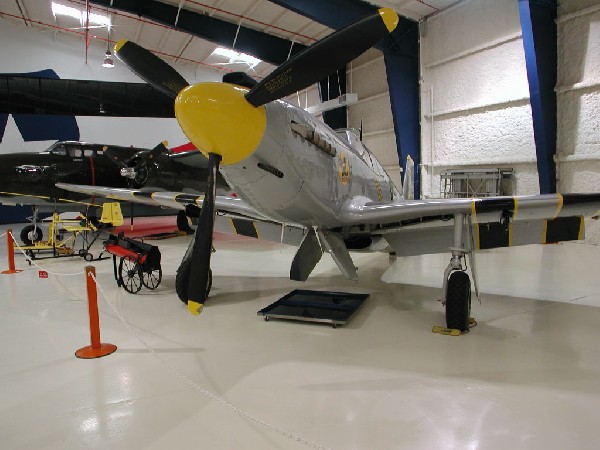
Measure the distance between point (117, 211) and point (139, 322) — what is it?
307 centimetres

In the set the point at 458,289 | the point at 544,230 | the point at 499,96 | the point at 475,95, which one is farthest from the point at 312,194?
the point at 475,95

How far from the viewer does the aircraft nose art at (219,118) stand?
2.80 m

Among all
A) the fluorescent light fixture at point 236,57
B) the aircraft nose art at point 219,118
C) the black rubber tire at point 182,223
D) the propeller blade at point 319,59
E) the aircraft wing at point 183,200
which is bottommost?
the black rubber tire at point 182,223

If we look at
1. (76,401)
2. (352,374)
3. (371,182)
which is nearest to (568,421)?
(352,374)

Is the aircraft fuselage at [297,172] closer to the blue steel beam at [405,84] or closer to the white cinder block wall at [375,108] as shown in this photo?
the blue steel beam at [405,84]

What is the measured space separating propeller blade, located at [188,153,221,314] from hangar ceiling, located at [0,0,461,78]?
1047 centimetres

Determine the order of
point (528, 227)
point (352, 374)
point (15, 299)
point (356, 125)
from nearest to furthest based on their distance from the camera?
1. point (352, 374)
2. point (528, 227)
3. point (15, 299)
4. point (356, 125)

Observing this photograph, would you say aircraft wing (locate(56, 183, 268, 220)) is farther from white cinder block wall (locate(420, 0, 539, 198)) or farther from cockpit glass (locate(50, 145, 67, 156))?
white cinder block wall (locate(420, 0, 539, 198))

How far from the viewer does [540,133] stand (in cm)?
923

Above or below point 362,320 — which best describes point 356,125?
above

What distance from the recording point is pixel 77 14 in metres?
13.6

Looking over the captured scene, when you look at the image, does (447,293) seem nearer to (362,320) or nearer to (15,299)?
(362,320)

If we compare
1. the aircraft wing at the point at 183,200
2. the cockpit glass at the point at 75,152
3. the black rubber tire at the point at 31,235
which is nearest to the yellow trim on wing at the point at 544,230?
the aircraft wing at the point at 183,200

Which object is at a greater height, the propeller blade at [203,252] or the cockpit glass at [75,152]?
the cockpit glass at [75,152]
